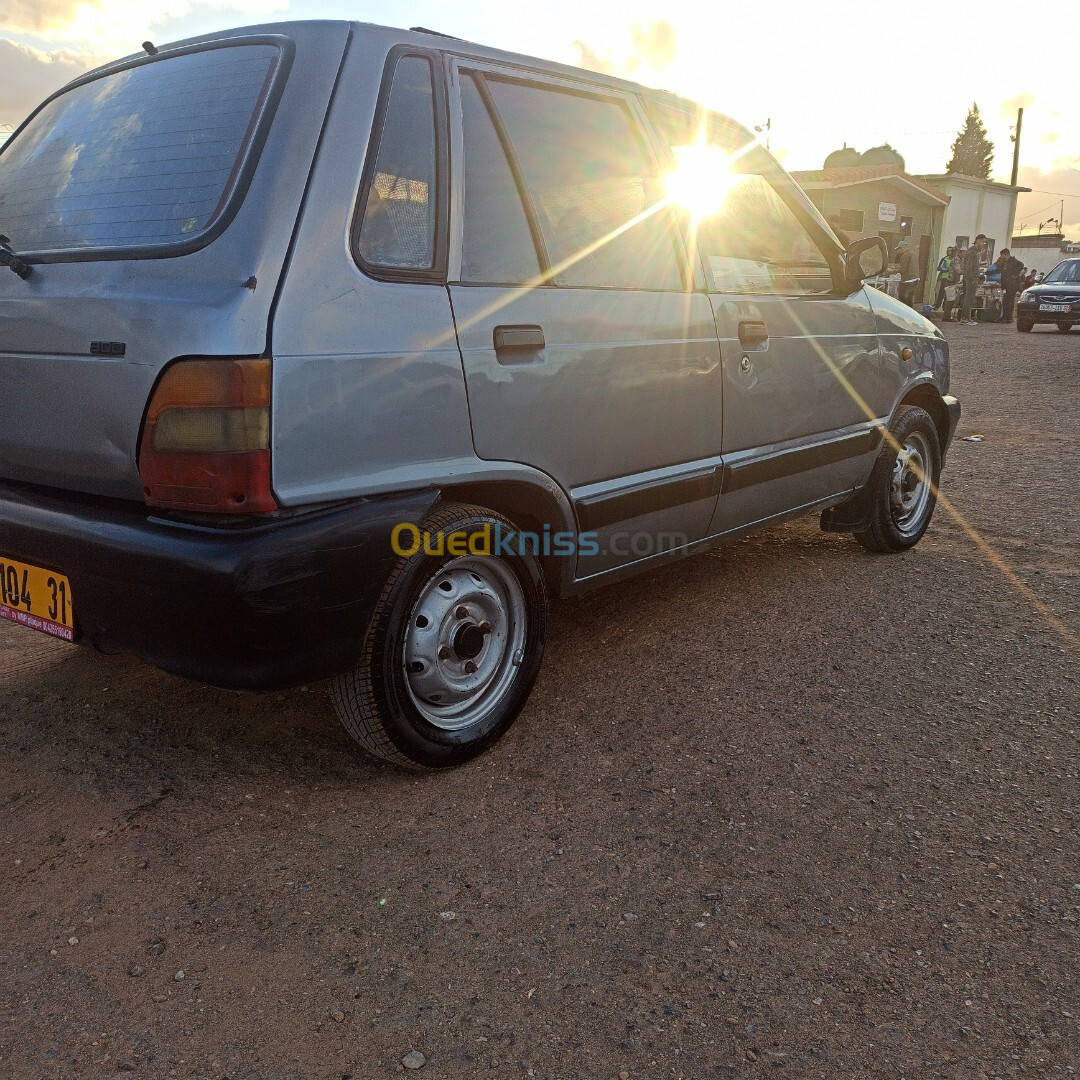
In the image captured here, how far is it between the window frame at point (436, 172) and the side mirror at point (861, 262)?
2047 mm

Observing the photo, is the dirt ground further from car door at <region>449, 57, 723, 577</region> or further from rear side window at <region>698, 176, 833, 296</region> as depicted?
rear side window at <region>698, 176, 833, 296</region>

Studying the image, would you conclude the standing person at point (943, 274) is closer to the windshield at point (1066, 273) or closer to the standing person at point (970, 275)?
the standing person at point (970, 275)

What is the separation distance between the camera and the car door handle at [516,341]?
7.89ft

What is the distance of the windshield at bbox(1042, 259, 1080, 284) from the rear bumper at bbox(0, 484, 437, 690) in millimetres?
22281

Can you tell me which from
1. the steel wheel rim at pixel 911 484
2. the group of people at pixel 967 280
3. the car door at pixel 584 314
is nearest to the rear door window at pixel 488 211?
the car door at pixel 584 314

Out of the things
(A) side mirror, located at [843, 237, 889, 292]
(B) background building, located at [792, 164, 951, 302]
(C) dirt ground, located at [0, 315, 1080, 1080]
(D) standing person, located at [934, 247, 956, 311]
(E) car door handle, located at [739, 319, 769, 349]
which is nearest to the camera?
(C) dirt ground, located at [0, 315, 1080, 1080]

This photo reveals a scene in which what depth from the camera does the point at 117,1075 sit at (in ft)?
5.23

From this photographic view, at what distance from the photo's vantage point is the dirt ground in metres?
1.69

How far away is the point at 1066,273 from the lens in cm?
2069

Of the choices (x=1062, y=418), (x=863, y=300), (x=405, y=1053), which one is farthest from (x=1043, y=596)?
(x=1062, y=418)

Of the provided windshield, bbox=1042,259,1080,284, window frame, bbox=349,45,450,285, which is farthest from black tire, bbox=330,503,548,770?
windshield, bbox=1042,259,1080,284

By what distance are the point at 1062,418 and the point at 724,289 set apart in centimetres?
705

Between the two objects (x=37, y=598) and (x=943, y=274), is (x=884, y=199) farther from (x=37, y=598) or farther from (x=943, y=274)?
(x=37, y=598)

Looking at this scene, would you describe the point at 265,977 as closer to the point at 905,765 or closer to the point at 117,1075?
the point at 117,1075
